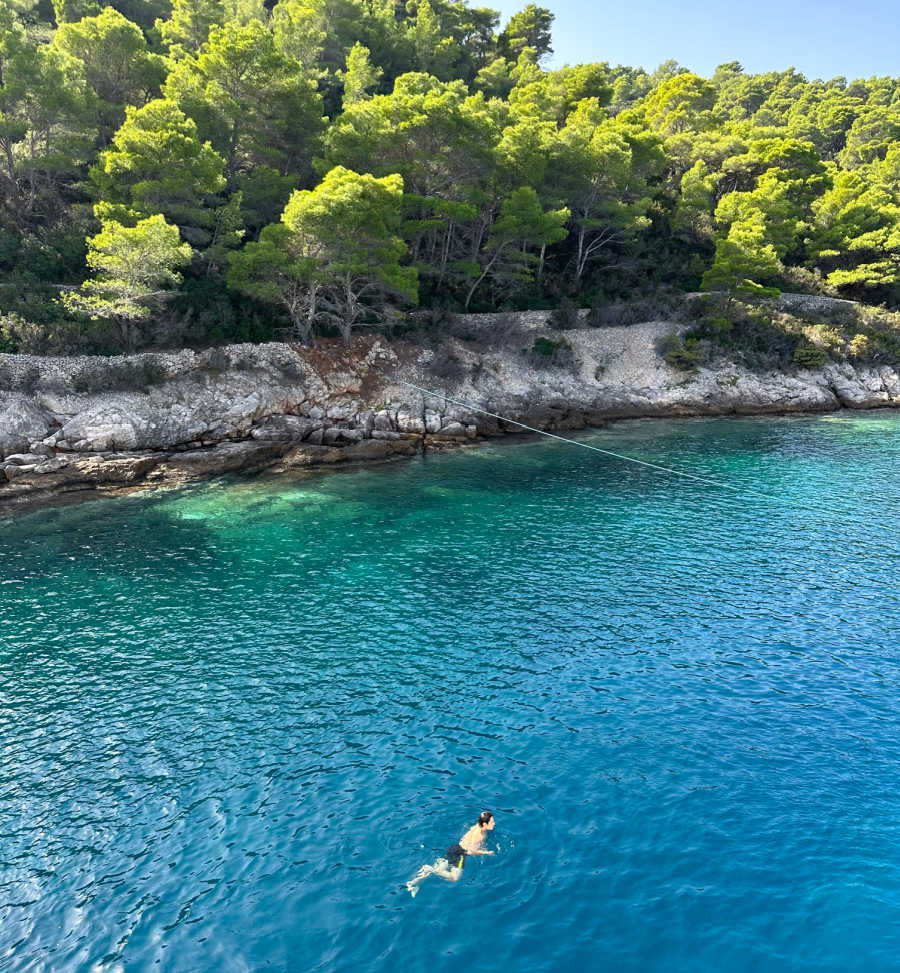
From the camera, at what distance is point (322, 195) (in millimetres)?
38344

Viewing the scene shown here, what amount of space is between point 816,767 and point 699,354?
4543 centimetres

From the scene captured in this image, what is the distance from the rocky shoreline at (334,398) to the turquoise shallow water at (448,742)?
701cm

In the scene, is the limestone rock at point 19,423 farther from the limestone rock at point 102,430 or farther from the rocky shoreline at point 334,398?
the limestone rock at point 102,430

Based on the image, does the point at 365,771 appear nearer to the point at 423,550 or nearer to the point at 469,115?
the point at 423,550

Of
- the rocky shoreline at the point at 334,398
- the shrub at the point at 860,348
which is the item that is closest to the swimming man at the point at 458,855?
the rocky shoreline at the point at 334,398

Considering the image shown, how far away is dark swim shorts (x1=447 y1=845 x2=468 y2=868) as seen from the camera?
1149 cm

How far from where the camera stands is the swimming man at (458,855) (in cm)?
1130

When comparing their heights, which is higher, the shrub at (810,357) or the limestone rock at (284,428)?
the shrub at (810,357)

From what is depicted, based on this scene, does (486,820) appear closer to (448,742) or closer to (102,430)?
(448,742)

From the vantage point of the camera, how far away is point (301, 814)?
1284 centimetres

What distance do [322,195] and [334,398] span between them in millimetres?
13122

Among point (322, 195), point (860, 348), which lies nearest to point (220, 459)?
point (322, 195)

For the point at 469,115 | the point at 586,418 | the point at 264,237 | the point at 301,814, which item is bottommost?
the point at 301,814

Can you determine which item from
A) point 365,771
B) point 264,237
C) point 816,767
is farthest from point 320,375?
point 816,767
